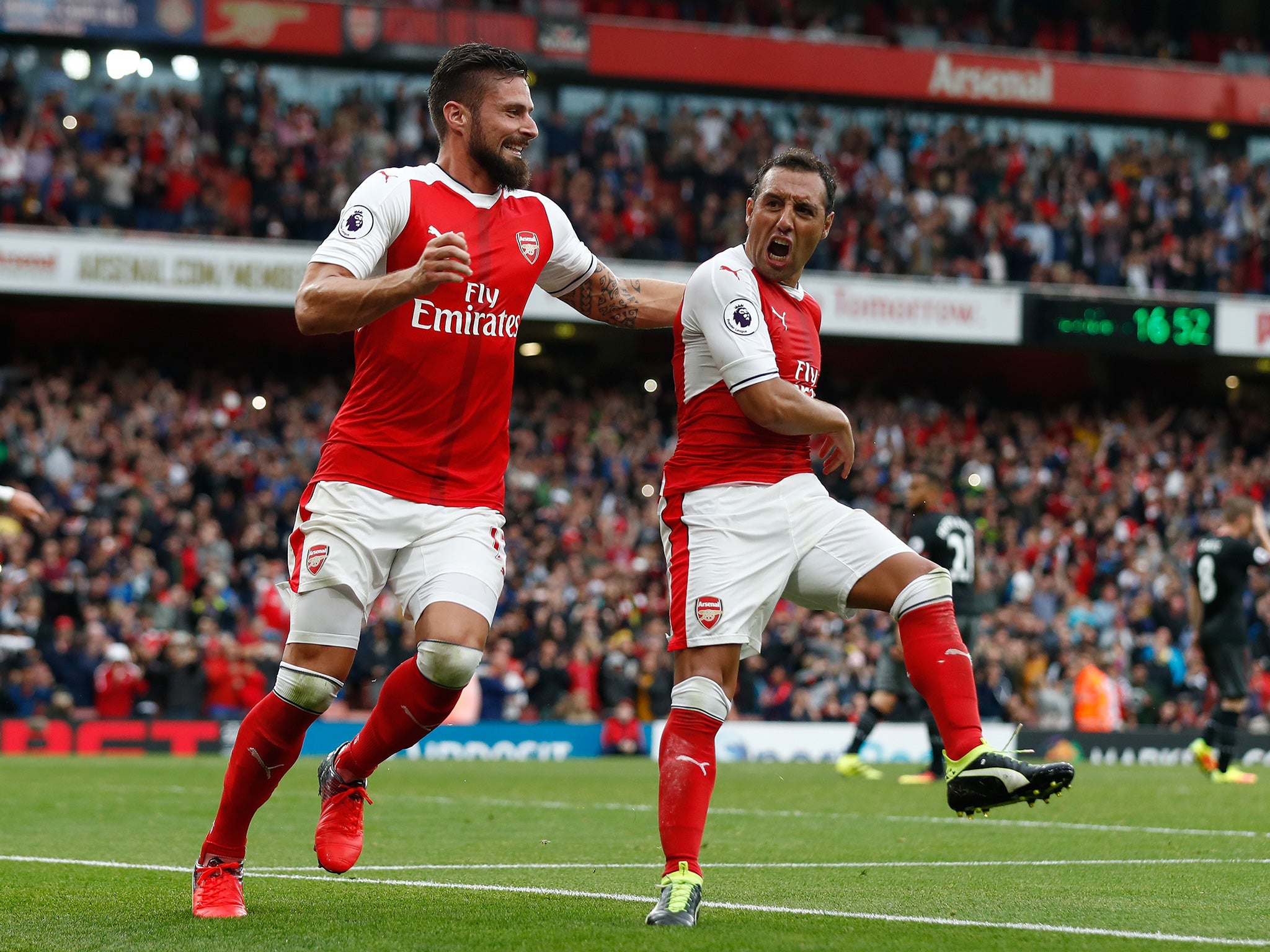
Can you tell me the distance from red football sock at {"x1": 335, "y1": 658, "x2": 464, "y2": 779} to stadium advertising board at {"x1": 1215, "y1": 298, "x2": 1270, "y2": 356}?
2508 cm

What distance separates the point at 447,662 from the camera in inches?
207

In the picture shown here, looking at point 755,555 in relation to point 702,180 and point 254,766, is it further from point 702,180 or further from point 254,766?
point 702,180

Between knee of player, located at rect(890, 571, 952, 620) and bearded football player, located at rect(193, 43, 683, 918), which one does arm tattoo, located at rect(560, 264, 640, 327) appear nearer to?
bearded football player, located at rect(193, 43, 683, 918)

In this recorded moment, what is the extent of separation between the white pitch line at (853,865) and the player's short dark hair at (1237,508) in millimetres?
7243

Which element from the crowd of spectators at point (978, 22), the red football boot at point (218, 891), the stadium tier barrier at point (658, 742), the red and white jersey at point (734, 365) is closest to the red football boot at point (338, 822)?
the red football boot at point (218, 891)

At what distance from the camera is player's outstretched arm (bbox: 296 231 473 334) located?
193 inches

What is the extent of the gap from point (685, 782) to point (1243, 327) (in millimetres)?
25477

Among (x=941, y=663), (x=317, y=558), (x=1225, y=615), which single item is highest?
(x=317, y=558)

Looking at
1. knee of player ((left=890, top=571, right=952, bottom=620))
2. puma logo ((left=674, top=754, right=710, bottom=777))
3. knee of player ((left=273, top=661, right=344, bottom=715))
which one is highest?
knee of player ((left=890, top=571, right=952, bottom=620))

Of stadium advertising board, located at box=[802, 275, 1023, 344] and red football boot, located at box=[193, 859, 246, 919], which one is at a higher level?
stadium advertising board, located at box=[802, 275, 1023, 344]

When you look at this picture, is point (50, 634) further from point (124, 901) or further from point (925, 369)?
point (925, 369)

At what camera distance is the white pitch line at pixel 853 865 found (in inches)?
271

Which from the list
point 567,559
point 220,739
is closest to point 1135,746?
point 567,559

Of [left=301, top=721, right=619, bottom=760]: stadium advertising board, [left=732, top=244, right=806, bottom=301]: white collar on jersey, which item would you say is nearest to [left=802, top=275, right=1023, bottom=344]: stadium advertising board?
[left=301, top=721, right=619, bottom=760]: stadium advertising board
